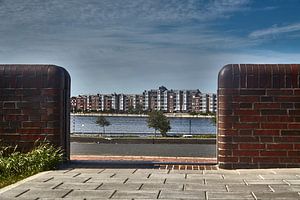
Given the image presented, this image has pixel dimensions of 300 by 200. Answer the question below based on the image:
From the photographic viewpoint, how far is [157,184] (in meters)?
6.38

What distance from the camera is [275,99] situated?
26.5 feet

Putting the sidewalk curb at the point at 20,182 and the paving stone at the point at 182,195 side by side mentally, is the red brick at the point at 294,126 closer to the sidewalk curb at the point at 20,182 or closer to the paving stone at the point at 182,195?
the paving stone at the point at 182,195

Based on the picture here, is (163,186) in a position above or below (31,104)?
below

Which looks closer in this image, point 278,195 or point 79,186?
point 278,195

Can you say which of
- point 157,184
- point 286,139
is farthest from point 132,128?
point 157,184

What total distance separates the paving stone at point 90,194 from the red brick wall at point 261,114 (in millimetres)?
2957

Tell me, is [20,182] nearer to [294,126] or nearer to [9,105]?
[9,105]

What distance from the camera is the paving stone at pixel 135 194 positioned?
5.48 meters

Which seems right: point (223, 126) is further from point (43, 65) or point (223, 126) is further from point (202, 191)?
point (43, 65)

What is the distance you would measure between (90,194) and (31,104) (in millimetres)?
3334

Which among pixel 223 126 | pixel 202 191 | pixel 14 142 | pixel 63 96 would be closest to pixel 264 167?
pixel 223 126

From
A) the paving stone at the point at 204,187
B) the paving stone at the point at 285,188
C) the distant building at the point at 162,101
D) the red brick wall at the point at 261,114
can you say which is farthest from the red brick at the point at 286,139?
the distant building at the point at 162,101

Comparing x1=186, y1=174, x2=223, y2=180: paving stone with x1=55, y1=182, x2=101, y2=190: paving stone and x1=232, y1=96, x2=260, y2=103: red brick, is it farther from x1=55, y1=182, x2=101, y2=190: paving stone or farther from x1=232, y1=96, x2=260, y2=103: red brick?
x1=55, y1=182, x2=101, y2=190: paving stone

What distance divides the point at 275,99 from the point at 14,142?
4.38m
